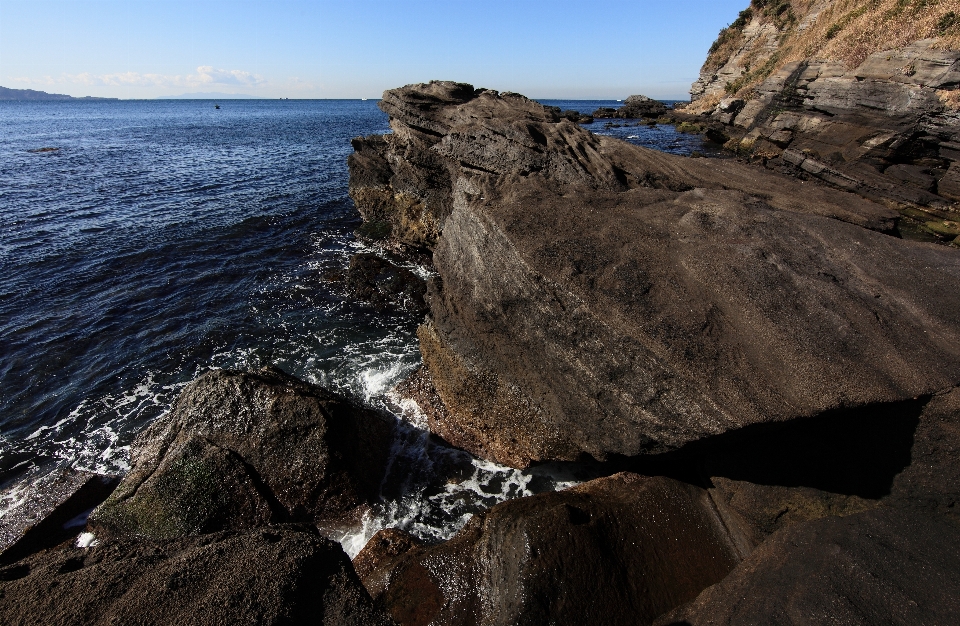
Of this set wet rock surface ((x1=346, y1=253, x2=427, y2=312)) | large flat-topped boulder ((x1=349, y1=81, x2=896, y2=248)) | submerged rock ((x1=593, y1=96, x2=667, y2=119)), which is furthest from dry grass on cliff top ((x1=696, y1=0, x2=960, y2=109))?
wet rock surface ((x1=346, y1=253, x2=427, y2=312))

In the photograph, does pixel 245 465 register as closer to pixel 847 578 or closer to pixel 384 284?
pixel 847 578

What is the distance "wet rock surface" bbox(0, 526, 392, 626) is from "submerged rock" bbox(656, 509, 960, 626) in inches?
171

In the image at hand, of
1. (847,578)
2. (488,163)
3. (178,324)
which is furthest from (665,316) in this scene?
(178,324)

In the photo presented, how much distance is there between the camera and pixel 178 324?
1551 centimetres

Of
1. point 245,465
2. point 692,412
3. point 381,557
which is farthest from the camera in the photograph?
point 245,465

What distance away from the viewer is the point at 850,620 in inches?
191

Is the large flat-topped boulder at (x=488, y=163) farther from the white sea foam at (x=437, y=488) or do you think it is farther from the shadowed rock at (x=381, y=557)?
the shadowed rock at (x=381, y=557)

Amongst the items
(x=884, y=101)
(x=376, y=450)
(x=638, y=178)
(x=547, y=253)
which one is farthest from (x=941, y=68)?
(x=376, y=450)

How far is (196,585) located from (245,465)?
4.82 metres

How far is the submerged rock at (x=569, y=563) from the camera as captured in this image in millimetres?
5723

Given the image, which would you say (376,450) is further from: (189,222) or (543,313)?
(189,222)

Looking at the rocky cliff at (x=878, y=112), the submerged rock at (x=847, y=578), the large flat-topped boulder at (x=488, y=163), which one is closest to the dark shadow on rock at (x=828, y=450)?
the submerged rock at (x=847, y=578)

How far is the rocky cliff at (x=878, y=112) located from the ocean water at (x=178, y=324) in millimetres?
23031

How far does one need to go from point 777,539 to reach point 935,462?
250 cm
